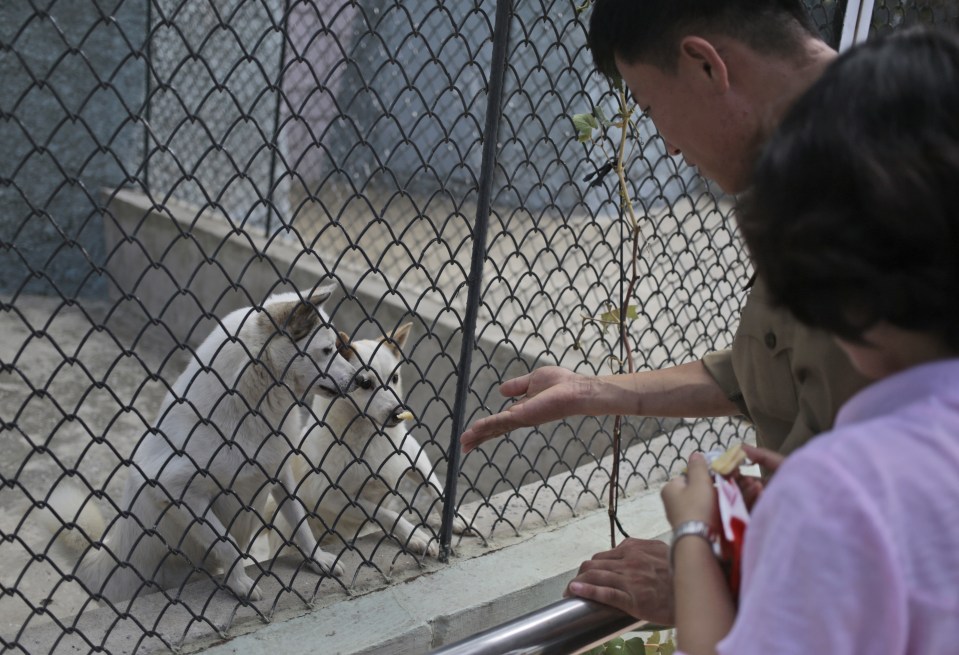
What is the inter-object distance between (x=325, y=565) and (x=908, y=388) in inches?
77.2

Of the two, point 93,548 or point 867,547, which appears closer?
point 867,547

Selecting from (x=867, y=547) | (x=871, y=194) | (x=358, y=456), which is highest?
(x=358, y=456)

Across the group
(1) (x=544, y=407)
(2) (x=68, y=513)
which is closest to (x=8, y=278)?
(2) (x=68, y=513)

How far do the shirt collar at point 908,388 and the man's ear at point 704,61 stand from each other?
33.2 inches

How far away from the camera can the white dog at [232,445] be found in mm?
2395

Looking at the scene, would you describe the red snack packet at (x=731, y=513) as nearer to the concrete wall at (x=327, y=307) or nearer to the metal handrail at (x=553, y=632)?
the metal handrail at (x=553, y=632)

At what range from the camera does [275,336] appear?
2.50 metres

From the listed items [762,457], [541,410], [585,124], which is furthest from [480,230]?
[762,457]

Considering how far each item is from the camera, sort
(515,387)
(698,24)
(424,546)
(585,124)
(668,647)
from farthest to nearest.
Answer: (424,546), (585,124), (668,647), (515,387), (698,24)

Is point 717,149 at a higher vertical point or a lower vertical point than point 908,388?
higher

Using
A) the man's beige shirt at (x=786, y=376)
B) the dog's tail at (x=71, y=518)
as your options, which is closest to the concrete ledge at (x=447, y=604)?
the dog's tail at (x=71, y=518)

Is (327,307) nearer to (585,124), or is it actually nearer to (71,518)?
(71,518)

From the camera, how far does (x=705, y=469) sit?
3.16 ft

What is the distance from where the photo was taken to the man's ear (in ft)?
4.79
